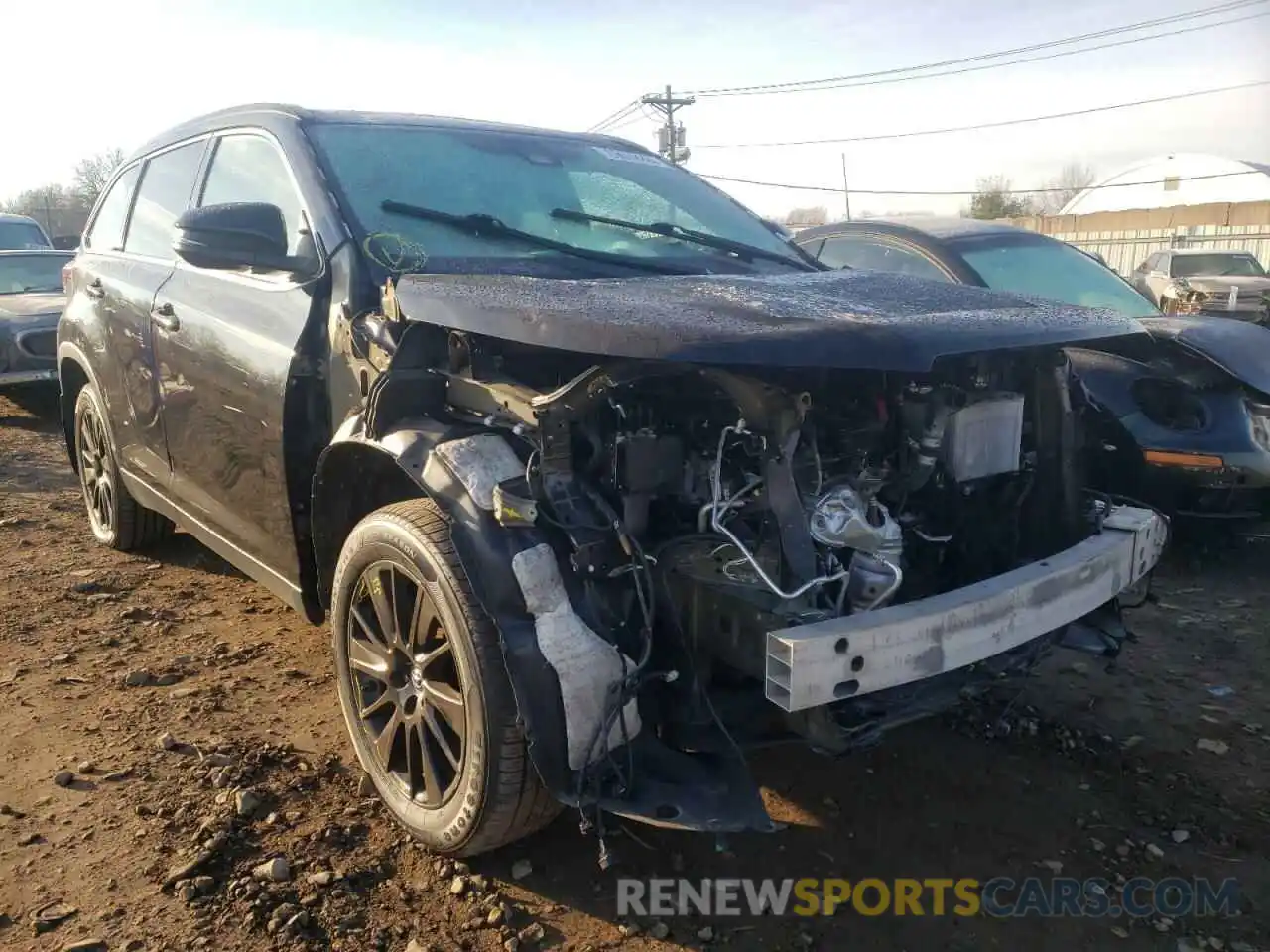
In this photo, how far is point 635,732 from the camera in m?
2.23

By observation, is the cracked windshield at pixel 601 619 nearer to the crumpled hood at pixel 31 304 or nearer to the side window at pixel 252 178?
the side window at pixel 252 178

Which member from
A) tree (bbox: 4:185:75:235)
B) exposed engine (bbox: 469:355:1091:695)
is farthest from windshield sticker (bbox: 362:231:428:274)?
tree (bbox: 4:185:75:235)

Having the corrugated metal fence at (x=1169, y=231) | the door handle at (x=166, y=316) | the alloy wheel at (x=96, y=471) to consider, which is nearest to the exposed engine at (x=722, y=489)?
the door handle at (x=166, y=316)

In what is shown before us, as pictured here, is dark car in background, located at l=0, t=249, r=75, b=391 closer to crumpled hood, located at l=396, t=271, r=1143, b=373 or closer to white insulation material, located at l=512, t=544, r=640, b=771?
crumpled hood, located at l=396, t=271, r=1143, b=373

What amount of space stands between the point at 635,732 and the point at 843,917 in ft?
2.32

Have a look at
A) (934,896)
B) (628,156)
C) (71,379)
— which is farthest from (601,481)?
(71,379)

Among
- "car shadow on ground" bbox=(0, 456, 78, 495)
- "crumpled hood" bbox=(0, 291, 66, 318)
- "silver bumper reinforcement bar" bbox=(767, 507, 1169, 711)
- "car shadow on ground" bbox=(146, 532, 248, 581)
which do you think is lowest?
"car shadow on ground" bbox=(146, 532, 248, 581)

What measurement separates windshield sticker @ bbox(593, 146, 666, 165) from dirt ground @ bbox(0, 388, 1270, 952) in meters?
2.24

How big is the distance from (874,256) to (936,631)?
13.8ft

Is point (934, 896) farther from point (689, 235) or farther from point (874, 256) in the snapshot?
point (874, 256)

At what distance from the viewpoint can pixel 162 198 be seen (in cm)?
410

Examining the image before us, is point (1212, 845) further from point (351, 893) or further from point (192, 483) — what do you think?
point (192, 483)

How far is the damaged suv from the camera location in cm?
212

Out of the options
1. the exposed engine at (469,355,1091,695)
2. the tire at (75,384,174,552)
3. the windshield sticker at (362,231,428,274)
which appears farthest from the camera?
the tire at (75,384,174,552)
